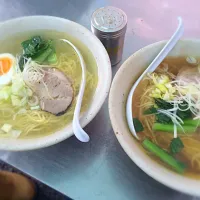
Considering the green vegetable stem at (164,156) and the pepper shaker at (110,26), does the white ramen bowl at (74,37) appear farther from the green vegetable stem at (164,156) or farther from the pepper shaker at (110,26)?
the green vegetable stem at (164,156)

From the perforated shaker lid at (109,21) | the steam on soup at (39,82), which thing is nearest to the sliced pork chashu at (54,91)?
the steam on soup at (39,82)

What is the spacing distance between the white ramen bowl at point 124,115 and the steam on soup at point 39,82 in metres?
0.12

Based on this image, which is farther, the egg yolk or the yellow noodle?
the egg yolk

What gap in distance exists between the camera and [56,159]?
110 cm

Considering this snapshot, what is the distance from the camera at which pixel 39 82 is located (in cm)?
118

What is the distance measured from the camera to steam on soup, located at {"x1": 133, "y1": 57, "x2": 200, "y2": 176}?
0.98 m

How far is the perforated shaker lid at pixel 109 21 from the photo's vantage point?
1178mm

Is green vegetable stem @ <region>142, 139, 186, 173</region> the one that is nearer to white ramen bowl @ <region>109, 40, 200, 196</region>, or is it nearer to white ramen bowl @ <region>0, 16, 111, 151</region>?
white ramen bowl @ <region>109, 40, 200, 196</region>

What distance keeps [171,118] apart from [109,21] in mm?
443

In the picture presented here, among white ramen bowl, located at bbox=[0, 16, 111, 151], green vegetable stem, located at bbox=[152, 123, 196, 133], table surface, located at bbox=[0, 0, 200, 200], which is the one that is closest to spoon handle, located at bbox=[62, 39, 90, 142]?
white ramen bowl, located at bbox=[0, 16, 111, 151]

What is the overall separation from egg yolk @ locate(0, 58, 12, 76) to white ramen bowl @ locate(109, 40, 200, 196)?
1.55 feet

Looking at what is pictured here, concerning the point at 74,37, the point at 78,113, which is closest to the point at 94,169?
the point at 78,113

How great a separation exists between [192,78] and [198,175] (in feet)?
1.16

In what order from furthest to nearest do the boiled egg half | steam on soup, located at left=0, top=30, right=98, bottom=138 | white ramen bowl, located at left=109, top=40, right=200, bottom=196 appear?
1. the boiled egg half
2. steam on soup, located at left=0, top=30, right=98, bottom=138
3. white ramen bowl, located at left=109, top=40, right=200, bottom=196
